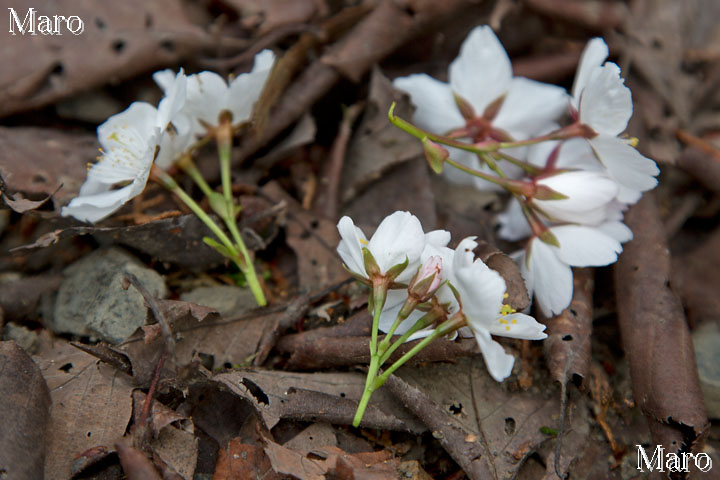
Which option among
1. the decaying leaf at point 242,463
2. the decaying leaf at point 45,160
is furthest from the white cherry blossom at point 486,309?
the decaying leaf at point 45,160

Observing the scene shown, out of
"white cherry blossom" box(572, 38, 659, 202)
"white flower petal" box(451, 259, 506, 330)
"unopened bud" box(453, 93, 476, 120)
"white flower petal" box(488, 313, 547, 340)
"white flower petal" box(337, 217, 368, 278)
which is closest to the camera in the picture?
"white flower petal" box(451, 259, 506, 330)

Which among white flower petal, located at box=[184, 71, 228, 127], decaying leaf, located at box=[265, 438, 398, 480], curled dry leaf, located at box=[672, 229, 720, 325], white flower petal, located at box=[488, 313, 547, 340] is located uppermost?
white flower petal, located at box=[184, 71, 228, 127]

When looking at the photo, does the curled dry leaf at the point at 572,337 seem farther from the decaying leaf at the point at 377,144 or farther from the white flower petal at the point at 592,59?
the decaying leaf at the point at 377,144

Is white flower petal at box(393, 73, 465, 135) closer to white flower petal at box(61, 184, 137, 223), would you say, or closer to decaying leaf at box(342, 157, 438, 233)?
decaying leaf at box(342, 157, 438, 233)

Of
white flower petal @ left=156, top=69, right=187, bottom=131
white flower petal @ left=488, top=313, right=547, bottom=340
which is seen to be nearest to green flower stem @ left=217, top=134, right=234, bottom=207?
white flower petal @ left=156, top=69, right=187, bottom=131

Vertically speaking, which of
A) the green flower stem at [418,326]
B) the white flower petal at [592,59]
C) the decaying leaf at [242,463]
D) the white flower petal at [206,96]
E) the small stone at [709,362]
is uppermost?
the white flower petal at [592,59]

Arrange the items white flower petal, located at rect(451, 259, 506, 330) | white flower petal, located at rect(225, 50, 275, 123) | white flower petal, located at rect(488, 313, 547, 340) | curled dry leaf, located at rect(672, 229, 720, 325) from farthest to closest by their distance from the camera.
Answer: curled dry leaf, located at rect(672, 229, 720, 325) < white flower petal, located at rect(225, 50, 275, 123) < white flower petal, located at rect(488, 313, 547, 340) < white flower petal, located at rect(451, 259, 506, 330)
